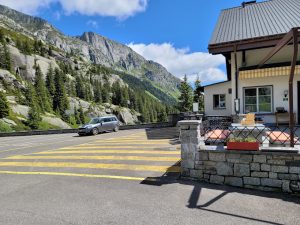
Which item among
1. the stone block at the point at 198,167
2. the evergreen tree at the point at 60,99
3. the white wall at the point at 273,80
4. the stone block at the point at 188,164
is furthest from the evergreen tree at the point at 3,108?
the stone block at the point at 198,167

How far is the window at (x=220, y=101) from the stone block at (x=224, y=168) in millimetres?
13645

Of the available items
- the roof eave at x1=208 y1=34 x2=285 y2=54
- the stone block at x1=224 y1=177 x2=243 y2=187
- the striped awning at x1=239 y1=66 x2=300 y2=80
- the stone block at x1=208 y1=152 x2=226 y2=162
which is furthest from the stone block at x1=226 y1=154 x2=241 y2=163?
the striped awning at x1=239 y1=66 x2=300 y2=80

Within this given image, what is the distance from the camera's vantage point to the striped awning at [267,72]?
1280cm

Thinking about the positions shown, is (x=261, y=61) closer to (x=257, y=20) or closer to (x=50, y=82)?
(x=257, y=20)

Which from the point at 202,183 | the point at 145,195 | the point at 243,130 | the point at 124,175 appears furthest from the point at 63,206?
the point at 243,130

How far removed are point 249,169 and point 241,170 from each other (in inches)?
7.3

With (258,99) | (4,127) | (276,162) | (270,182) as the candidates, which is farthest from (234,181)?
(4,127)

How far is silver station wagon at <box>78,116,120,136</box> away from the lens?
2331 cm

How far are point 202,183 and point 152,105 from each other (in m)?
162

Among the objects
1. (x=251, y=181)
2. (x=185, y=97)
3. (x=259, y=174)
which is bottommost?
(x=251, y=181)

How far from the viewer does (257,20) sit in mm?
16562

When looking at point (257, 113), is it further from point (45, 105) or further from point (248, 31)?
point (45, 105)

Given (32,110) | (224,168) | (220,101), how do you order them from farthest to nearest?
1. (32,110)
2. (220,101)
3. (224,168)

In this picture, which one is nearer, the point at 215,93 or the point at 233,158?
the point at 233,158
